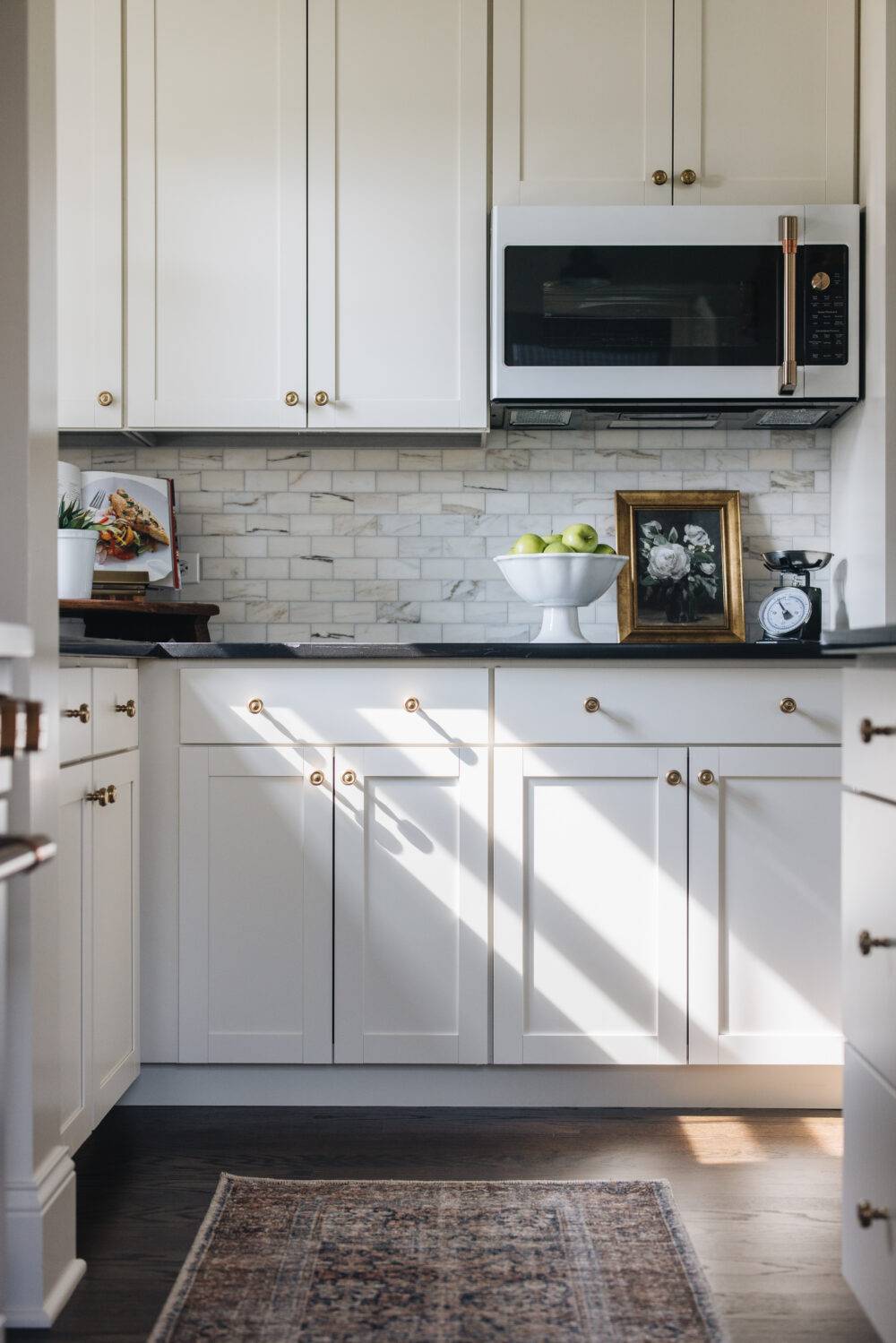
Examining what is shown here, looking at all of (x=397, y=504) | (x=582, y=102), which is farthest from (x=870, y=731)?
(x=582, y=102)

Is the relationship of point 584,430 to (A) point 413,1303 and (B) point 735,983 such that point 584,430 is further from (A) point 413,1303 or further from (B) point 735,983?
(A) point 413,1303

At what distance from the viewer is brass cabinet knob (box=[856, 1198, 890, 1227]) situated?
4.37ft

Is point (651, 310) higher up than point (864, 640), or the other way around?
point (651, 310)

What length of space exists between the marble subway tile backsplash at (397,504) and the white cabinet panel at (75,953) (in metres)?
1.06

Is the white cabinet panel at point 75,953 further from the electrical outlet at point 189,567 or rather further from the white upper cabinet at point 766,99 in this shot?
the white upper cabinet at point 766,99

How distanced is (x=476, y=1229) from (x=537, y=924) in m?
0.62

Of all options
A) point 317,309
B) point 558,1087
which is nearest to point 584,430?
point 317,309

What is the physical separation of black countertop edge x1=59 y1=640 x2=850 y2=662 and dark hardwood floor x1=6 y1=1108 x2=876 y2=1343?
0.90m

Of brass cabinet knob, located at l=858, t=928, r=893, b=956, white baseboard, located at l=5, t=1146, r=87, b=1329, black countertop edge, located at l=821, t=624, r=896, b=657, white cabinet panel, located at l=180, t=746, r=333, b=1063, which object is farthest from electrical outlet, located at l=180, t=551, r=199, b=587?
brass cabinet knob, located at l=858, t=928, r=893, b=956

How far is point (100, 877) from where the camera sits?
1.96 metres

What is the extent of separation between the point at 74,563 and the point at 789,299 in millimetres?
1661

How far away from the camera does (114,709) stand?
6.77ft

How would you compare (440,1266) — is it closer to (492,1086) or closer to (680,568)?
(492,1086)

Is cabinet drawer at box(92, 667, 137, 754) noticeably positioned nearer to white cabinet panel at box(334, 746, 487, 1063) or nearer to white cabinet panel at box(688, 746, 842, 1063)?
white cabinet panel at box(334, 746, 487, 1063)
